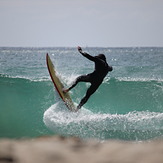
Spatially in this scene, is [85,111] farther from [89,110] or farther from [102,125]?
[102,125]

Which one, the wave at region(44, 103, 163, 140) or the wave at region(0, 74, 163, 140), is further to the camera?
the wave at region(0, 74, 163, 140)

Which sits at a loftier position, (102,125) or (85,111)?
(102,125)

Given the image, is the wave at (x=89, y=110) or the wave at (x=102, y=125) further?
the wave at (x=89, y=110)

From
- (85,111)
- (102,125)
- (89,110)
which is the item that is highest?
(102,125)

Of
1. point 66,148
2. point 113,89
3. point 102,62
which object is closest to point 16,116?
point 102,62

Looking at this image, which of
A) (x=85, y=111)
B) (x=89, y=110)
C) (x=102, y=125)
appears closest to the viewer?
(x=102, y=125)

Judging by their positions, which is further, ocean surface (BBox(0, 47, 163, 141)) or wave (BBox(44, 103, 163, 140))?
ocean surface (BBox(0, 47, 163, 141))

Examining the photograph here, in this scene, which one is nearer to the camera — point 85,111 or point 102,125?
point 102,125

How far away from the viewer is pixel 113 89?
15.0 meters

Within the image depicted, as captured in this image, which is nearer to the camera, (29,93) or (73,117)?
(73,117)

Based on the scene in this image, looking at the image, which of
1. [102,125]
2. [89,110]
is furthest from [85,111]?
[102,125]

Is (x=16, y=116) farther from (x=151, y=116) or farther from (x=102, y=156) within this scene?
(x=102, y=156)

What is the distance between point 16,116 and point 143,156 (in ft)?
28.3

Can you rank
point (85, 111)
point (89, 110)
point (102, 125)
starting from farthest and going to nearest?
point (89, 110), point (85, 111), point (102, 125)
